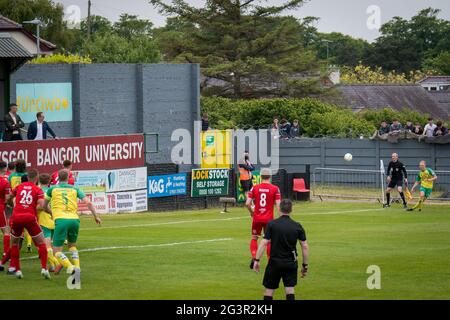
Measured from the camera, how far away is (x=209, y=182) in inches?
1678

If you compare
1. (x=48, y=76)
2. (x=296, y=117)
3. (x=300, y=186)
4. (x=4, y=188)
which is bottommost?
(x=300, y=186)

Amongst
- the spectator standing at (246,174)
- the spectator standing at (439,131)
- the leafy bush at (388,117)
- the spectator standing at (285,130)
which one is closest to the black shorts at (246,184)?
the spectator standing at (246,174)

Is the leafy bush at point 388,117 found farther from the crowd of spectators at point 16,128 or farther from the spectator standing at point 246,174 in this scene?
the crowd of spectators at point 16,128

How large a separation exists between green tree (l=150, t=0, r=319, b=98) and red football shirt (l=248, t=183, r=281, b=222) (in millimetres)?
53332

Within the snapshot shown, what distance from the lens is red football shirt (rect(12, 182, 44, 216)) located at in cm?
1928

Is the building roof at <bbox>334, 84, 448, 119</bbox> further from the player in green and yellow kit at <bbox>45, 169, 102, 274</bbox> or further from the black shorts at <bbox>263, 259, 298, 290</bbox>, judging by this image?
the black shorts at <bbox>263, 259, 298, 290</bbox>

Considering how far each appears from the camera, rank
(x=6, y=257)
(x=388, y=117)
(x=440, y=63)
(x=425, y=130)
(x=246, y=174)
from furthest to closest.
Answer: (x=440, y=63) → (x=388, y=117) → (x=425, y=130) → (x=246, y=174) → (x=6, y=257)

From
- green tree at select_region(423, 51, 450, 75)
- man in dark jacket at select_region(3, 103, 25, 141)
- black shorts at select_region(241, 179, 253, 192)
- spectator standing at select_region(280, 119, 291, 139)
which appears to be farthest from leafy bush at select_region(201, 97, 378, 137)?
green tree at select_region(423, 51, 450, 75)

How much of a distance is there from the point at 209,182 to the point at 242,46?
3602 cm

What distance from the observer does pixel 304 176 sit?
46.3 metres

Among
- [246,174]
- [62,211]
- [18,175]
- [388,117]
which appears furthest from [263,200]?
[388,117]

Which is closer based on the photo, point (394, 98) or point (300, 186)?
point (300, 186)

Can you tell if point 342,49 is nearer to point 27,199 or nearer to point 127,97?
point 127,97
